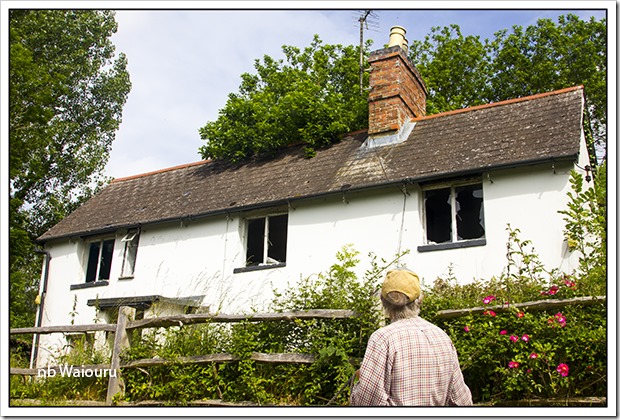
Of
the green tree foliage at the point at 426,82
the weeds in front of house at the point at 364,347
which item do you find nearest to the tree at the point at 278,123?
the green tree foliage at the point at 426,82

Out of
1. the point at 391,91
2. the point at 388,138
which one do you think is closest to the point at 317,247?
the point at 388,138

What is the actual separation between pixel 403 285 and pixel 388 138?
432 inches

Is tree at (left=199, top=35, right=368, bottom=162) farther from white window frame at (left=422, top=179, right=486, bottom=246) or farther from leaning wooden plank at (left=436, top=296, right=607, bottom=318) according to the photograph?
leaning wooden plank at (left=436, top=296, right=607, bottom=318)

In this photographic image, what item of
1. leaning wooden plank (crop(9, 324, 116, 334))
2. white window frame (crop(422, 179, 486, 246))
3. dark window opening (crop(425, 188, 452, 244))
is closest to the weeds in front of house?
leaning wooden plank (crop(9, 324, 116, 334))

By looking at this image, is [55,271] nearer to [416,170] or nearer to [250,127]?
[250,127]

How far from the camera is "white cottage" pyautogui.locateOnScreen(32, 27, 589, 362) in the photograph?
12328mm

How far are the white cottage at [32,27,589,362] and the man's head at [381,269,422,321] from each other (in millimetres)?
7499

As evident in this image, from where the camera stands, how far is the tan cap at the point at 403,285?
4.76 meters

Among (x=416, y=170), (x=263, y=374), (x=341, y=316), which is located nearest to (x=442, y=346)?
(x=341, y=316)

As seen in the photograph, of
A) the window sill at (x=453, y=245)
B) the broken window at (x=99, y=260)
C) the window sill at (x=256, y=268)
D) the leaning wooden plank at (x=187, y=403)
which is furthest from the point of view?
the broken window at (x=99, y=260)

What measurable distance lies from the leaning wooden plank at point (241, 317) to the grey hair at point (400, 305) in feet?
11.2

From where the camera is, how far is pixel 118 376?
30.8ft

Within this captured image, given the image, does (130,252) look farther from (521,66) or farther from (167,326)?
(521,66)

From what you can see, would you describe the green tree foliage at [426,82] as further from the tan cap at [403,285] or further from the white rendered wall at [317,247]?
the tan cap at [403,285]
